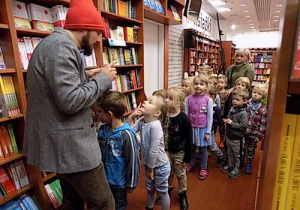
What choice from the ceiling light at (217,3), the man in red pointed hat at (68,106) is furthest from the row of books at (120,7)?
the ceiling light at (217,3)

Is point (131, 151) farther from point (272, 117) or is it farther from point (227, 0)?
point (227, 0)

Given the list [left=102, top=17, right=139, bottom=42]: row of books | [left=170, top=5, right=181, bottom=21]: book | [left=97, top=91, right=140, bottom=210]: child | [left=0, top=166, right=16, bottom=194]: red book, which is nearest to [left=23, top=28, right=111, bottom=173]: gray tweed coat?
[left=97, top=91, right=140, bottom=210]: child

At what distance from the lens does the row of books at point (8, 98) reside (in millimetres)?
1411

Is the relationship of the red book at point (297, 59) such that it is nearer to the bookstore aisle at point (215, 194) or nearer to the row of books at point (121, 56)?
the bookstore aisle at point (215, 194)

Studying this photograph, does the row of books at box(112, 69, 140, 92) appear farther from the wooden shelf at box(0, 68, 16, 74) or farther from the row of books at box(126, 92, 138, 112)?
the wooden shelf at box(0, 68, 16, 74)

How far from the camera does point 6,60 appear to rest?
145 cm

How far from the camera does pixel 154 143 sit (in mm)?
1469

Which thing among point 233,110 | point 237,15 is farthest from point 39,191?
point 237,15

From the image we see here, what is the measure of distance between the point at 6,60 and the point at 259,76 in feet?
34.8

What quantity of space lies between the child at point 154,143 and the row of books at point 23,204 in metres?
0.95

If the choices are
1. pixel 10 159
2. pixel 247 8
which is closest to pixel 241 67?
pixel 10 159

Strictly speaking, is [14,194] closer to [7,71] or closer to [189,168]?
[7,71]

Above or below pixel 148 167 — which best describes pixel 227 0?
above

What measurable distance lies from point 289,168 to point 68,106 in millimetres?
856
